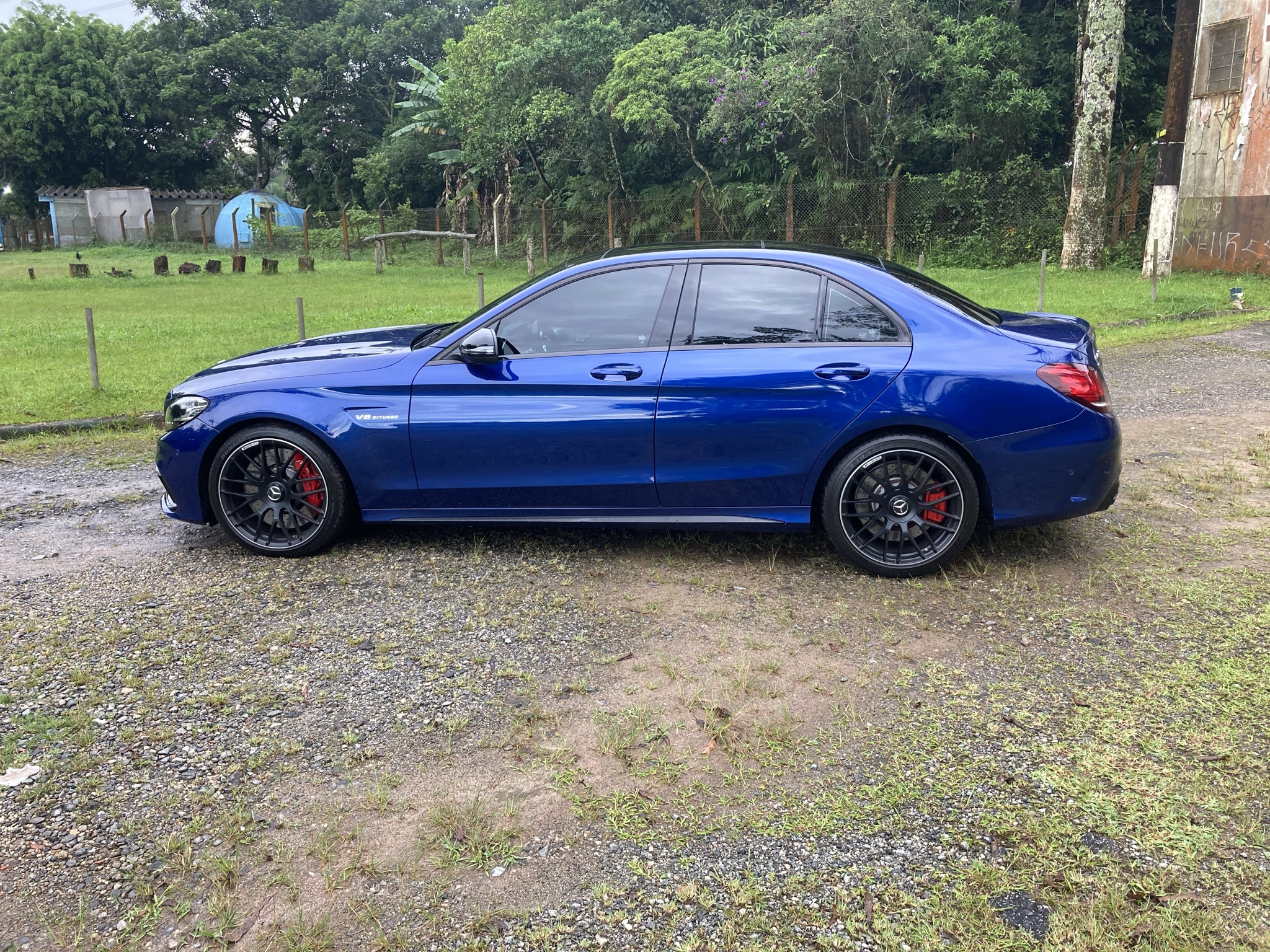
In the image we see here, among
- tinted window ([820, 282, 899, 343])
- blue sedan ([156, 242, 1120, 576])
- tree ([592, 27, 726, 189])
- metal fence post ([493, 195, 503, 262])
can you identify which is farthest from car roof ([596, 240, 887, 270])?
metal fence post ([493, 195, 503, 262])

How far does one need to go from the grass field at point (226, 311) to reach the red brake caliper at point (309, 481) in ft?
14.9

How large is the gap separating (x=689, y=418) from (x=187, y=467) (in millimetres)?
2673

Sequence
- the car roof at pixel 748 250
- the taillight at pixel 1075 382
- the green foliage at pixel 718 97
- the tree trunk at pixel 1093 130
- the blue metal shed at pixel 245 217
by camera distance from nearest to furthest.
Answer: the taillight at pixel 1075 382
the car roof at pixel 748 250
the tree trunk at pixel 1093 130
the green foliage at pixel 718 97
the blue metal shed at pixel 245 217

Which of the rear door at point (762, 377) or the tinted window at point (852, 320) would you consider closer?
the rear door at point (762, 377)

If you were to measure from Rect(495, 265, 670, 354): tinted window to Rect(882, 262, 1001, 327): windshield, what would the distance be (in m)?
1.22

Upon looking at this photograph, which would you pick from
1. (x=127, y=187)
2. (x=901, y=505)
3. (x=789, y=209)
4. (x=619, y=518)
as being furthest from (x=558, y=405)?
(x=127, y=187)

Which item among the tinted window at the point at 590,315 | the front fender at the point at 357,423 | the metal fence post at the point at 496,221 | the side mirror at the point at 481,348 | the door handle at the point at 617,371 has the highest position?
the metal fence post at the point at 496,221

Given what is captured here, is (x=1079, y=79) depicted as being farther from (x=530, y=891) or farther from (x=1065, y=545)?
(x=530, y=891)

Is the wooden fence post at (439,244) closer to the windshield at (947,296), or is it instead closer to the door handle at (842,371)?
the windshield at (947,296)

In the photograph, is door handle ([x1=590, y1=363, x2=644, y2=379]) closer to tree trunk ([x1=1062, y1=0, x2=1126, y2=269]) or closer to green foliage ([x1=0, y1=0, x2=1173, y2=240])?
tree trunk ([x1=1062, y1=0, x2=1126, y2=269])

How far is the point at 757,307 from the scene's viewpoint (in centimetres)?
512

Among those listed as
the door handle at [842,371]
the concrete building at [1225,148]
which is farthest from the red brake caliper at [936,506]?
the concrete building at [1225,148]

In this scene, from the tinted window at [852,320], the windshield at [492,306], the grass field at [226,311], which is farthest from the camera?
the grass field at [226,311]

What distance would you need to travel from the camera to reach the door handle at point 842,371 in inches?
192
